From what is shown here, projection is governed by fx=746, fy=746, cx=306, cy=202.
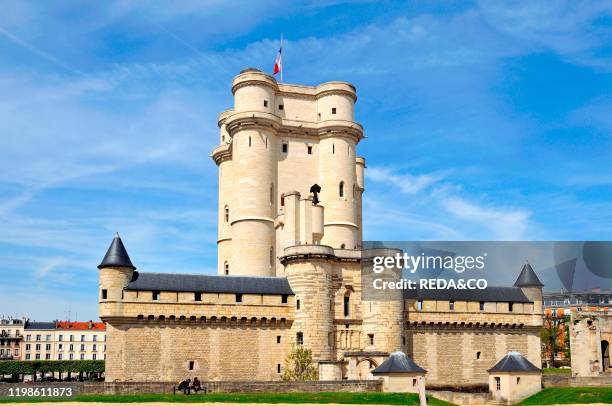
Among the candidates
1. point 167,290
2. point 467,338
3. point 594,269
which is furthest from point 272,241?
point 594,269

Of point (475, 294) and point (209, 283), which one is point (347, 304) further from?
point (475, 294)

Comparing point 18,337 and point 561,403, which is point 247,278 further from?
point 18,337

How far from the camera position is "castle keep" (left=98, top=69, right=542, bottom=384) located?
4431cm

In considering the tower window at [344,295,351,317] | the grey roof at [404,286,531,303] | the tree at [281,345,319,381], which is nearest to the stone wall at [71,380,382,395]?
the tree at [281,345,319,381]

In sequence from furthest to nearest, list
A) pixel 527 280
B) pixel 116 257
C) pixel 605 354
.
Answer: pixel 527 280, pixel 605 354, pixel 116 257

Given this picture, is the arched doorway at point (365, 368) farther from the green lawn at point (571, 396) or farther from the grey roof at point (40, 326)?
the grey roof at point (40, 326)

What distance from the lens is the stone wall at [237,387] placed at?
35.7 m

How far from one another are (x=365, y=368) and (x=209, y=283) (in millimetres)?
10933

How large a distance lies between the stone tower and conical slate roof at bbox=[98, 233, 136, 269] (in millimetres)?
11285

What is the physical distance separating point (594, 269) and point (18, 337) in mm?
96395

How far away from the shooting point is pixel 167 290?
44844mm

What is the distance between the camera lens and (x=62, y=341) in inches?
4038

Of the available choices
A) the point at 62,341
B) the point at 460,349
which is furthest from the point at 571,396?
the point at 62,341

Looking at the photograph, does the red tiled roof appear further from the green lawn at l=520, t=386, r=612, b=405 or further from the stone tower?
the green lawn at l=520, t=386, r=612, b=405
